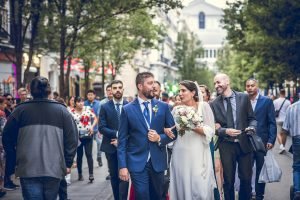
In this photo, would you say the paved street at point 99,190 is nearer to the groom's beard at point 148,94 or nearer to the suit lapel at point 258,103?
the suit lapel at point 258,103

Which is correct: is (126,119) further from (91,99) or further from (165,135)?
(91,99)

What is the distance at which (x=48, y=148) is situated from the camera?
22.6 ft

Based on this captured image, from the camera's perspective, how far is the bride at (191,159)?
8.53m

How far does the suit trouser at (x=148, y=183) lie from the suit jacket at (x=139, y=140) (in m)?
0.07

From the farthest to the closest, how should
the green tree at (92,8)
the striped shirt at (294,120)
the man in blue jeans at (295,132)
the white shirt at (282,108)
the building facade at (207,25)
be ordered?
the building facade at (207,25) → the white shirt at (282,108) → the green tree at (92,8) → the striped shirt at (294,120) → the man in blue jeans at (295,132)

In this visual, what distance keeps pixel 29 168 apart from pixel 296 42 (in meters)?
20.5

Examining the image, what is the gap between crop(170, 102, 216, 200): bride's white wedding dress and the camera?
336 inches

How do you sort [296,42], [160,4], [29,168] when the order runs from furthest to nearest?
[296,42], [160,4], [29,168]

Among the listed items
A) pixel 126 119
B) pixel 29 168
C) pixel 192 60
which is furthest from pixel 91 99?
pixel 192 60

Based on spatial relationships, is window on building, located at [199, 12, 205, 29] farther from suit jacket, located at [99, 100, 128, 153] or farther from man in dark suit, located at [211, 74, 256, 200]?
man in dark suit, located at [211, 74, 256, 200]

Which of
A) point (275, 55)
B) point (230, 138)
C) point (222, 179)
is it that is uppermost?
point (275, 55)

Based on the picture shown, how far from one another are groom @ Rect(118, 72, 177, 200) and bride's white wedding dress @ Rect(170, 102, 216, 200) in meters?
0.64

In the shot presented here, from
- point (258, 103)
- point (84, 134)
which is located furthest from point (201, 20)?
point (258, 103)

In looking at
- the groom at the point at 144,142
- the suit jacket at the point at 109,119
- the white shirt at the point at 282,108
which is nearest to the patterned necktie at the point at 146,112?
the groom at the point at 144,142
